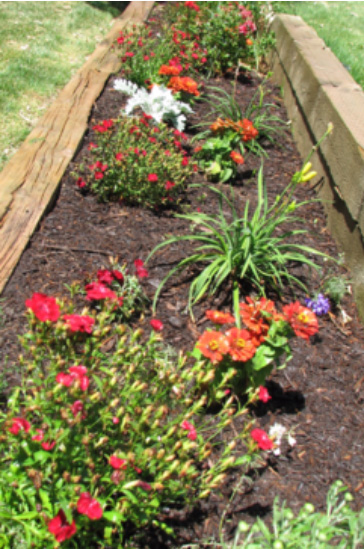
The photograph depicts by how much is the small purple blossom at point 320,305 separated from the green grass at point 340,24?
3.32 m

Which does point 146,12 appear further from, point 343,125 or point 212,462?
point 212,462

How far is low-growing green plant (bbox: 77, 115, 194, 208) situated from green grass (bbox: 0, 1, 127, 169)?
3.08ft

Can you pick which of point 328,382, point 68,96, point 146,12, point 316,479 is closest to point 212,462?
point 316,479

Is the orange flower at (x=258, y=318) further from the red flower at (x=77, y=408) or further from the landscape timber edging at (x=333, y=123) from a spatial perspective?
the landscape timber edging at (x=333, y=123)

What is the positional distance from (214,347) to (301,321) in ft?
1.33

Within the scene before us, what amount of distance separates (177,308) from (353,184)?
5.05 ft

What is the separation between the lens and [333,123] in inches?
159

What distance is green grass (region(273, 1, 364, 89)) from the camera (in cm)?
596

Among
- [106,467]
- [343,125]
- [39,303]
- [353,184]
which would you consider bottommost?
[106,467]

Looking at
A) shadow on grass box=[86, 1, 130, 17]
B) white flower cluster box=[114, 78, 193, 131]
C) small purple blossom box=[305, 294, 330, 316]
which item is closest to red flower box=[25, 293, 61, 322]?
small purple blossom box=[305, 294, 330, 316]

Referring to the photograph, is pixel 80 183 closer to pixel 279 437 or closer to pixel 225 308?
pixel 225 308

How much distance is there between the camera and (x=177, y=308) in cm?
305

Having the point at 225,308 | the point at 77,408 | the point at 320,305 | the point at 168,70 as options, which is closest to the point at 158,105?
the point at 168,70

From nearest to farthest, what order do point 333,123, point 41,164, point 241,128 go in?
point 41,164
point 333,123
point 241,128
